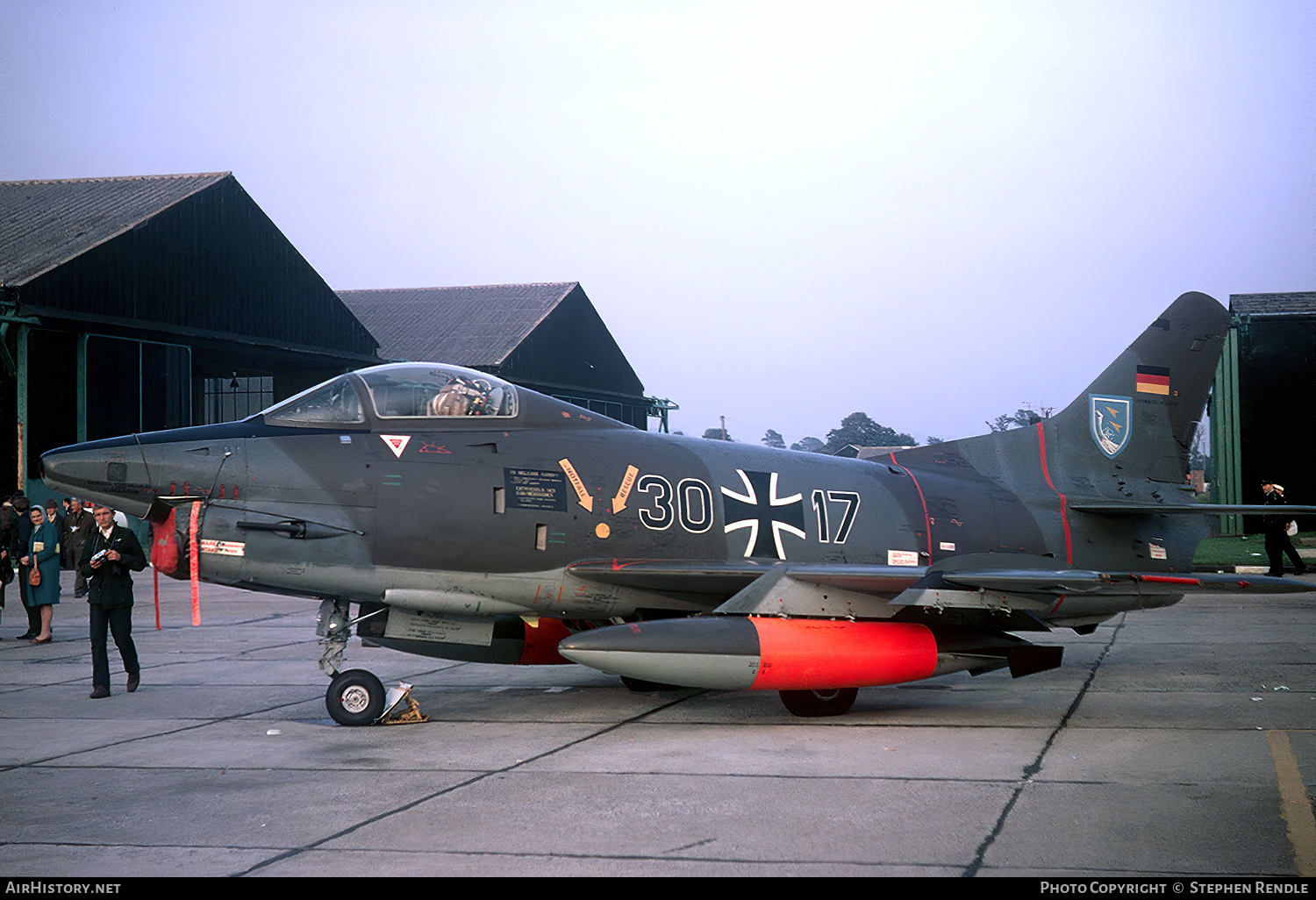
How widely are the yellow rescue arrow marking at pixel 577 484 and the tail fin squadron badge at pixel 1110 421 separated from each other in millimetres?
6542

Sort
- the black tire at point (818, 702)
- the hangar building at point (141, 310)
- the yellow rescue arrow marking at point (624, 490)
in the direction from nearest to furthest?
the black tire at point (818, 702) < the yellow rescue arrow marking at point (624, 490) < the hangar building at point (141, 310)

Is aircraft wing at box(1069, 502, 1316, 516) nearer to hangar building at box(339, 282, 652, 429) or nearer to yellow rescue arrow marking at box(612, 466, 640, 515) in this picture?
yellow rescue arrow marking at box(612, 466, 640, 515)

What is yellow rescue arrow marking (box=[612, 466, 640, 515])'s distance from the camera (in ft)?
31.4

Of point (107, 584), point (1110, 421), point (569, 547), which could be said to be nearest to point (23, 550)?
point (107, 584)

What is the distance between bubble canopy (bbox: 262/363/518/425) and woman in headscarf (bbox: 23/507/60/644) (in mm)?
7294

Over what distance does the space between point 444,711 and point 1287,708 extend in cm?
714

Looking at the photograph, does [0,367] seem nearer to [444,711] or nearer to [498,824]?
[444,711]

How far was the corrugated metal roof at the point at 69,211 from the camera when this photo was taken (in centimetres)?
2611

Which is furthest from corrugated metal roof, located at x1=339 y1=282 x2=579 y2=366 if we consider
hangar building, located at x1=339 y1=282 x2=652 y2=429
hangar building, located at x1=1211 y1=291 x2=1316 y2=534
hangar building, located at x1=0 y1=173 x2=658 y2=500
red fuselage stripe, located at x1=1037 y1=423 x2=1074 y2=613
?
red fuselage stripe, located at x1=1037 y1=423 x2=1074 y2=613

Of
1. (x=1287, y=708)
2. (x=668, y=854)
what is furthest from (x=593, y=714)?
(x=1287, y=708)

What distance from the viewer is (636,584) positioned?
9.50 metres

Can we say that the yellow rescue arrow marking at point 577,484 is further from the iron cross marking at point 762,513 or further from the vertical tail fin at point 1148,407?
the vertical tail fin at point 1148,407

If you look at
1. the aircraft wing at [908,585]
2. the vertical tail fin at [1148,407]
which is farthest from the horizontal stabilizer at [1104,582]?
the vertical tail fin at [1148,407]
